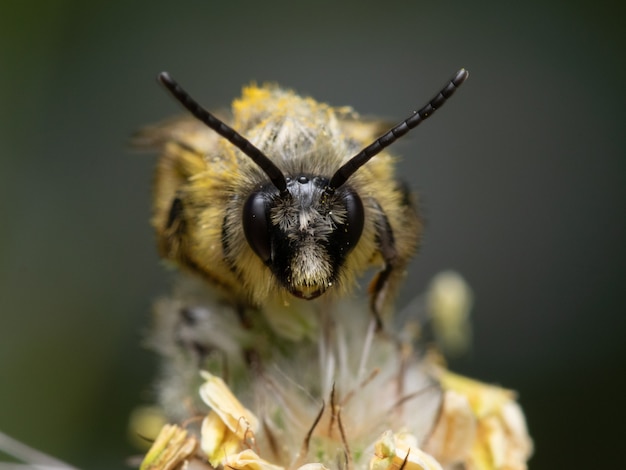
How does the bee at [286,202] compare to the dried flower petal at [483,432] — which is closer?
the bee at [286,202]

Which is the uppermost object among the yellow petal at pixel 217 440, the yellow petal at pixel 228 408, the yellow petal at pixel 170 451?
the yellow petal at pixel 228 408

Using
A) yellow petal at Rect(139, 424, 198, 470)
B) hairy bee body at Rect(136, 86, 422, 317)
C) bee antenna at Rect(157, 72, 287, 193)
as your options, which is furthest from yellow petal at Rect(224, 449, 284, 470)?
bee antenna at Rect(157, 72, 287, 193)

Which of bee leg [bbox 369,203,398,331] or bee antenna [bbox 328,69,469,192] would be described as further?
bee leg [bbox 369,203,398,331]

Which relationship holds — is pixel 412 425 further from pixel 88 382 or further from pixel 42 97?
pixel 42 97

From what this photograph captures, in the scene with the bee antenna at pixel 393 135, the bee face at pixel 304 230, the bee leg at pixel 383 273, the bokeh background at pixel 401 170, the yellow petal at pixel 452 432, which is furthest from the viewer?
the bokeh background at pixel 401 170

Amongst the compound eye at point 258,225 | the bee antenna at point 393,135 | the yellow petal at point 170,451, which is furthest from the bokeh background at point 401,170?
the bee antenna at point 393,135

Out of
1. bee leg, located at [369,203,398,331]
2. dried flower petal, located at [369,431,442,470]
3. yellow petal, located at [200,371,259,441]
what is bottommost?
yellow petal, located at [200,371,259,441]

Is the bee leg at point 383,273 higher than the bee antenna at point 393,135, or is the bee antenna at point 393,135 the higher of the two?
the bee antenna at point 393,135

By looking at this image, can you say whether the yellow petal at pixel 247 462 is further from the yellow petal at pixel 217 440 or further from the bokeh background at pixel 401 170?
the bokeh background at pixel 401 170

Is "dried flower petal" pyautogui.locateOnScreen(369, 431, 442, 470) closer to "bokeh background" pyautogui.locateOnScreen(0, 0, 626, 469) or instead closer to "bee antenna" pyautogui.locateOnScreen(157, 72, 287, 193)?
"bee antenna" pyautogui.locateOnScreen(157, 72, 287, 193)

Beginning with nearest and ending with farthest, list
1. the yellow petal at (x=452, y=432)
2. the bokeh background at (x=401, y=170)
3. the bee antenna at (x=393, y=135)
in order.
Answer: the bee antenna at (x=393, y=135) → the yellow petal at (x=452, y=432) → the bokeh background at (x=401, y=170)
